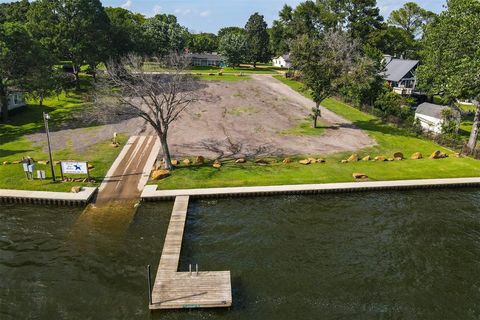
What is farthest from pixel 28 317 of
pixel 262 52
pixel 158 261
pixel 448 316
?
pixel 262 52

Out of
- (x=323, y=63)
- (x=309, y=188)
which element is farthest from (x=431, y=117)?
(x=309, y=188)

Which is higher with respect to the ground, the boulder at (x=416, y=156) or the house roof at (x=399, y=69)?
the house roof at (x=399, y=69)

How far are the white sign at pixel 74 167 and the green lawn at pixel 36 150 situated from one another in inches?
46.9

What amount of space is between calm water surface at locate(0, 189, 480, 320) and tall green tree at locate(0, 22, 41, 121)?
85.9 feet

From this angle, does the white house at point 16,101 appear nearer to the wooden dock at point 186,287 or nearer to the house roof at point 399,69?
the wooden dock at point 186,287

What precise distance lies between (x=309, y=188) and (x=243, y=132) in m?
19.0

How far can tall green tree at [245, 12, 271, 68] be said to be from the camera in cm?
12414

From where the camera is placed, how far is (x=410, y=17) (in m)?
114

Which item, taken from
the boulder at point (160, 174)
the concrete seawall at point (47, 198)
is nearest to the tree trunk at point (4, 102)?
the concrete seawall at point (47, 198)

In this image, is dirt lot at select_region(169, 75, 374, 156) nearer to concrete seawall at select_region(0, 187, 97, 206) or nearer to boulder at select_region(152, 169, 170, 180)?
boulder at select_region(152, 169, 170, 180)

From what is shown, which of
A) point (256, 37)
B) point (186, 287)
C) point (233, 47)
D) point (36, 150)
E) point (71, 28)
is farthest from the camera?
point (256, 37)

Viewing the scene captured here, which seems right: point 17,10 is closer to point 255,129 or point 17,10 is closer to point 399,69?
point 255,129

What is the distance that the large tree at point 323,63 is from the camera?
48.2 metres

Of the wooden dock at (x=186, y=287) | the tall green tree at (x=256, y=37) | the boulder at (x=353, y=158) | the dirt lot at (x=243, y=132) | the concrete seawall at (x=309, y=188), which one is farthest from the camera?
the tall green tree at (x=256, y=37)
